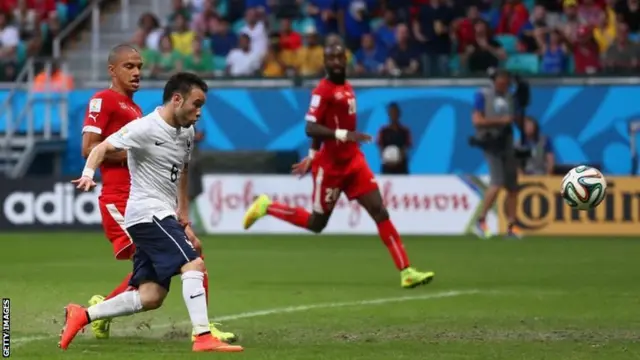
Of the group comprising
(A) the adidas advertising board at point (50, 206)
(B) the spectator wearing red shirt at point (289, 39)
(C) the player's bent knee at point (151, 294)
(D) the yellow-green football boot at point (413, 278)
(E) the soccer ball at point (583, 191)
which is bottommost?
(A) the adidas advertising board at point (50, 206)

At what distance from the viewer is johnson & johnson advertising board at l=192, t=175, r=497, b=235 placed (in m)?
25.5

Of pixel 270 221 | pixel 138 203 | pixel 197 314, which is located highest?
pixel 138 203

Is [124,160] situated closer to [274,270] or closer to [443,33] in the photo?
[274,270]

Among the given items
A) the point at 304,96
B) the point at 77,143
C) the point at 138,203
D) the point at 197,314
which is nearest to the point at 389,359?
the point at 197,314

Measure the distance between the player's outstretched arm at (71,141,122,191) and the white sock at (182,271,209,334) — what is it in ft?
2.94

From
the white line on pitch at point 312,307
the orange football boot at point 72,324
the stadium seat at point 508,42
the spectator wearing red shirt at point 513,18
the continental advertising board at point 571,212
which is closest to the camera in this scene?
the orange football boot at point 72,324

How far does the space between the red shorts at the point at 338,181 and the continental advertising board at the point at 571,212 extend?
8.96 m

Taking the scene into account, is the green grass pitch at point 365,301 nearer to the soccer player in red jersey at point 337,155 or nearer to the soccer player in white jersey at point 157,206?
the soccer player in white jersey at point 157,206

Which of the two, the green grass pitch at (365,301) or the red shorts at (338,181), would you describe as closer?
the green grass pitch at (365,301)

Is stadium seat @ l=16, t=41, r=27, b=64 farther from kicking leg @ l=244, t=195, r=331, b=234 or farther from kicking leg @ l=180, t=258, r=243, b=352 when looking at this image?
kicking leg @ l=180, t=258, r=243, b=352

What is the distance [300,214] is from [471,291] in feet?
9.40

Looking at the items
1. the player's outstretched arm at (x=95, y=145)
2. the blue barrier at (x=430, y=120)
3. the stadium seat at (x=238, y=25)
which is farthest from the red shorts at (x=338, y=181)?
the stadium seat at (x=238, y=25)

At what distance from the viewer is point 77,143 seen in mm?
30578

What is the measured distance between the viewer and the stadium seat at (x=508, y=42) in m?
28.5
